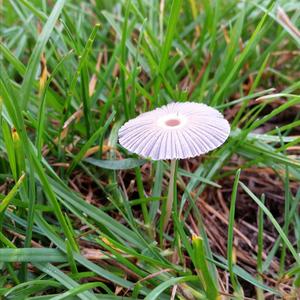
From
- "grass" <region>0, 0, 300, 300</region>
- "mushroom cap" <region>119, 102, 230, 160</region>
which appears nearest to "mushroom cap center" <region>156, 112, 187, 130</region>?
"mushroom cap" <region>119, 102, 230, 160</region>

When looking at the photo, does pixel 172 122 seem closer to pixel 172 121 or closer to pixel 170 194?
pixel 172 121

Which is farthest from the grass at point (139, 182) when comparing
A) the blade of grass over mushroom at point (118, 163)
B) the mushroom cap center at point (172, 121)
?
the mushroom cap center at point (172, 121)

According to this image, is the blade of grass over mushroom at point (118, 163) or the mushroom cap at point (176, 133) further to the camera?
the blade of grass over mushroom at point (118, 163)

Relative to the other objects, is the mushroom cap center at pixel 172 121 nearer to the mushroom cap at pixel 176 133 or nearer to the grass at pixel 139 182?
the mushroom cap at pixel 176 133

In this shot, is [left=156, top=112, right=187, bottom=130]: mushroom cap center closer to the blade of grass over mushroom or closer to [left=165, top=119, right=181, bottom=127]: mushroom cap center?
[left=165, top=119, right=181, bottom=127]: mushroom cap center

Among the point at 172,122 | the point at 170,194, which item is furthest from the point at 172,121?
the point at 170,194

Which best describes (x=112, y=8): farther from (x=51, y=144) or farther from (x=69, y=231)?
(x=69, y=231)
